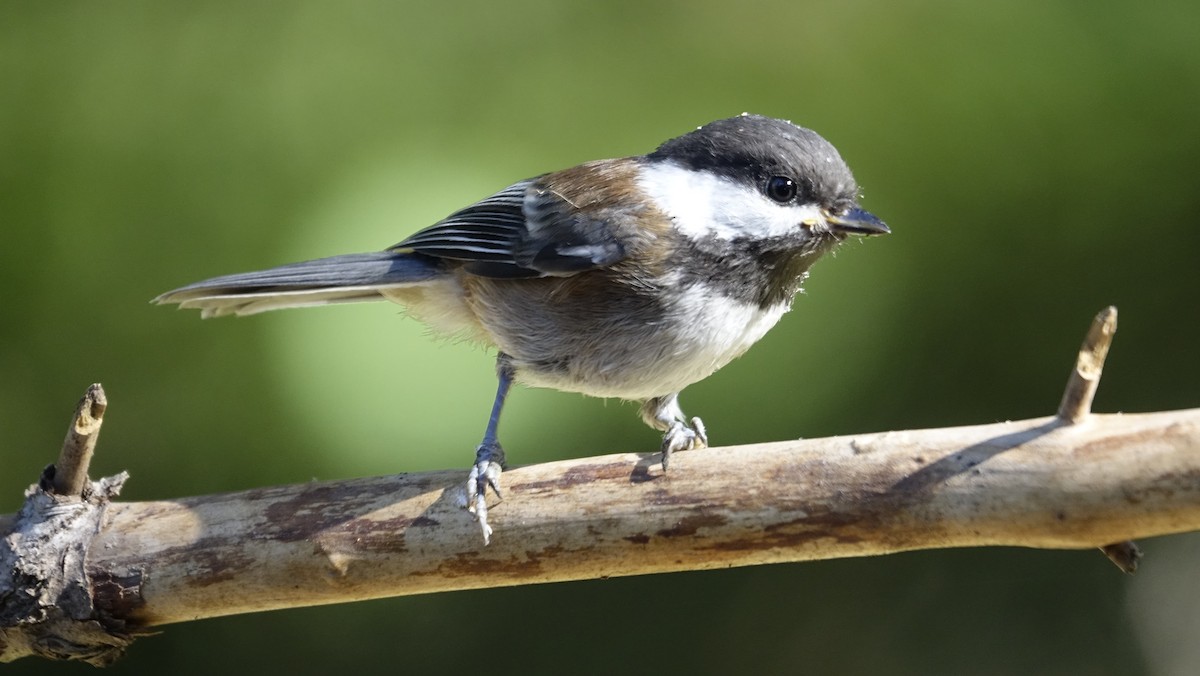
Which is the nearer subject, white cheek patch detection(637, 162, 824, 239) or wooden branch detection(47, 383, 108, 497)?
wooden branch detection(47, 383, 108, 497)

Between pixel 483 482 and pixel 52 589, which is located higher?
pixel 483 482

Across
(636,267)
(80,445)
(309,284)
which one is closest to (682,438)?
(636,267)

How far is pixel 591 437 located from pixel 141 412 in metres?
1.22

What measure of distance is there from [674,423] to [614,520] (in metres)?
0.62

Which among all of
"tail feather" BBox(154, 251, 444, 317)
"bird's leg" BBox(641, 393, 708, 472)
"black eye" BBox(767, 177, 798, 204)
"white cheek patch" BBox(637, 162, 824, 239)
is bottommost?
"bird's leg" BBox(641, 393, 708, 472)

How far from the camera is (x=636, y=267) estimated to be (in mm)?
2066

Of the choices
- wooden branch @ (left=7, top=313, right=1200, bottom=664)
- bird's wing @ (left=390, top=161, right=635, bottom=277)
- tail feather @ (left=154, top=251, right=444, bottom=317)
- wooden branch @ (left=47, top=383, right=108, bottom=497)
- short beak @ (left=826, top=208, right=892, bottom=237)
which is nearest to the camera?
wooden branch @ (left=7, top=313, right=1200, bottom=664)

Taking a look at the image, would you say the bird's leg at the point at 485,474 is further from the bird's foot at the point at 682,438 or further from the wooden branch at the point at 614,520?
the bird's foot at the point at 682,438

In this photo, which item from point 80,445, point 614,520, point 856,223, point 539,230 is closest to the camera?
point 614,520

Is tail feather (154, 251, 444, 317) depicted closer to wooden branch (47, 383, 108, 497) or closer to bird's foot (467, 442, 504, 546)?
wooden branch (47, 383, 108, 497)

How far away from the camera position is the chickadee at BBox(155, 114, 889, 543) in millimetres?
2020

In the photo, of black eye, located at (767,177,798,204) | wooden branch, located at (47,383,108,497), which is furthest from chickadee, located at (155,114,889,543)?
wooden branch, located at (47,383,108,497)

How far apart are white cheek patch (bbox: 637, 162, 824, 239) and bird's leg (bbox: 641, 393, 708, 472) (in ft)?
1.34

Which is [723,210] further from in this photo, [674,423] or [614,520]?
[614,520]
